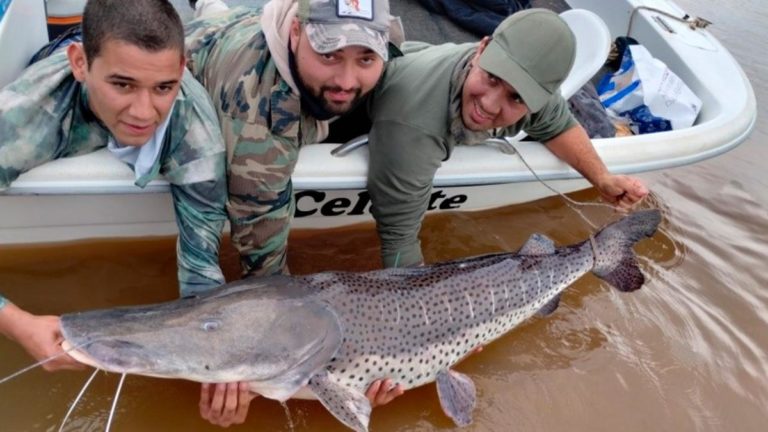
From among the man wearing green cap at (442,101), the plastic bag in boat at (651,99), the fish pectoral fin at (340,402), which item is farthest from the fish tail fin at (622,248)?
the fish pectoral fin at (340,402)

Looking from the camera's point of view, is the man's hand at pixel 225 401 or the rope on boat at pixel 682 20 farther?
the rope on boat at pixel 682 20

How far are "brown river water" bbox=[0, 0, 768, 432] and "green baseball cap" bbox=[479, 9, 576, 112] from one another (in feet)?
5.01

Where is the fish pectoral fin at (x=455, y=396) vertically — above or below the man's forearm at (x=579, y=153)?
below

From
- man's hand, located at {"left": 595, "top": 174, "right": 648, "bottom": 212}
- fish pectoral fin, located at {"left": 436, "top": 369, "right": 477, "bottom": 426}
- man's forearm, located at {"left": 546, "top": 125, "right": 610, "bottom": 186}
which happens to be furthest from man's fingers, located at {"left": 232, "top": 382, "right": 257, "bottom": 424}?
man's hand, located at {"left": 595, "top": 174, "right": 648, "bottom": 212}

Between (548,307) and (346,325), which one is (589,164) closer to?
(548,307)

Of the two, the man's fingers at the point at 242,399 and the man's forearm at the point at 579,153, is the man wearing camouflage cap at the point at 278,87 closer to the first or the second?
the man's fingers at the point at 242,399

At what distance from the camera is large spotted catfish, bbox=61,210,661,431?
87.9 inches

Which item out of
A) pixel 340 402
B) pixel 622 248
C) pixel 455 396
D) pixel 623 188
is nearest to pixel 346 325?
pixel 340 402

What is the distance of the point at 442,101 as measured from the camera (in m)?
3.23

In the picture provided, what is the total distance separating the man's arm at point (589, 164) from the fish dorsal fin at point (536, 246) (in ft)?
2.40

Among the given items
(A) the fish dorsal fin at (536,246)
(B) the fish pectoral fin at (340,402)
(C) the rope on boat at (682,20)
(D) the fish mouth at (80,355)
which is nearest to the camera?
(D) the fish mouth at (80,355)

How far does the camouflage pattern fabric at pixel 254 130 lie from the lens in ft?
9.41

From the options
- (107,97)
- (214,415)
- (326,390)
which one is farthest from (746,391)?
(107,97)

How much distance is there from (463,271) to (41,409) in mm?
2036
